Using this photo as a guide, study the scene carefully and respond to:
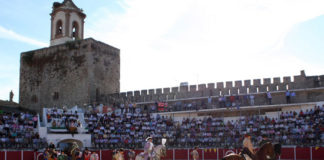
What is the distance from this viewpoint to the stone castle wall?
42.9 m

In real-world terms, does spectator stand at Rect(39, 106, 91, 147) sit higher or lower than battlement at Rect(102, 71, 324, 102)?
lower

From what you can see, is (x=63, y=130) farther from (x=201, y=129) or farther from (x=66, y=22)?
(x=66, y=22)

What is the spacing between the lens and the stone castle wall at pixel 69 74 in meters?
42.9

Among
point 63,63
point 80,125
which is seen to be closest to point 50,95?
point 63,63

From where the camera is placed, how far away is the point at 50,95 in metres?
44.6

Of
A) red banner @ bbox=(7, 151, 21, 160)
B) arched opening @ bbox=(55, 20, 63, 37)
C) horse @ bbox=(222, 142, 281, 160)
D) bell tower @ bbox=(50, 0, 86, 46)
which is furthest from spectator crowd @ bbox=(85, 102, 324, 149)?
horse @ bbox=(222, 142, 281, 160)

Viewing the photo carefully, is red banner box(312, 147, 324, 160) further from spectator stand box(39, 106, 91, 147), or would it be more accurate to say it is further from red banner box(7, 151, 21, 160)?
red banner box(7, 151, 21, 160)

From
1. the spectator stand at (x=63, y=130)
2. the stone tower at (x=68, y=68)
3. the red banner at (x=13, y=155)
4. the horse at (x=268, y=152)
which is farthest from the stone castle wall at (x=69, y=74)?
the horse at (x=268, y=152)

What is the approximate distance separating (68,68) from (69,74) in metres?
0.76

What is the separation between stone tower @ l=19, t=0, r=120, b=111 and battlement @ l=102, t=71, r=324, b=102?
2.40m

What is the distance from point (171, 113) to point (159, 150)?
25.0 m

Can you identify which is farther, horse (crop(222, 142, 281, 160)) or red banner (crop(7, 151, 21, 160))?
red banner (crop(7, 151, 21, 160))

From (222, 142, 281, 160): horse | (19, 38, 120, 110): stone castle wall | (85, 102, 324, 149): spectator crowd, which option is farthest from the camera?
(19, 38, 120, 110): stone castle wall

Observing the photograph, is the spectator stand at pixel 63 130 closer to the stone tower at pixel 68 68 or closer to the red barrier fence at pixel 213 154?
the red barrier fence at pixel 213 154
